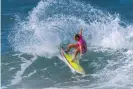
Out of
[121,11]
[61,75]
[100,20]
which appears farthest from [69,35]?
[121,11]

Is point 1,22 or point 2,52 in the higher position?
point 1,22

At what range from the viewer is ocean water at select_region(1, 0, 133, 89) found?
14.3 m

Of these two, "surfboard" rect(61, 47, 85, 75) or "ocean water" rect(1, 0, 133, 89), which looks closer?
"ocean water" rect(1, 0, 133, 89)

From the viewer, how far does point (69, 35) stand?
19375 mm

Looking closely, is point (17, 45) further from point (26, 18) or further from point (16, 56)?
point (26, 18)

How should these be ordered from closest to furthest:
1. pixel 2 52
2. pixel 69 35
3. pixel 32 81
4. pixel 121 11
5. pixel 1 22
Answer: pixel 32 81 → pixel 2 52 → pixel 69 35 → pixel 1 22 → pixel 121 11

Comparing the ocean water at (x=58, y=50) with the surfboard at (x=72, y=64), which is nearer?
the ocean water at (x=58, y=50)

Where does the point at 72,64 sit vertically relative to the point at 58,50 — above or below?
below

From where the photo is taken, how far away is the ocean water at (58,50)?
46.9 feet

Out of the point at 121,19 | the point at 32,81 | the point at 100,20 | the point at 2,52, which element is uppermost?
the point at 121,19

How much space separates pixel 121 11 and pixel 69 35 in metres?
7.19

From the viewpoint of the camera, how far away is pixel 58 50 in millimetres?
17344

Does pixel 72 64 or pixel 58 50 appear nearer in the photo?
pixel 72 64

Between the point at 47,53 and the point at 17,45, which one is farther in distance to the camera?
the point at 17,45
